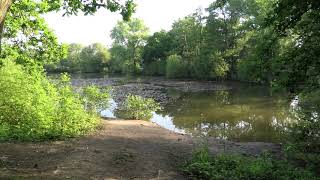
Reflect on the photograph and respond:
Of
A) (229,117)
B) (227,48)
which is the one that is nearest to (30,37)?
(229,117)

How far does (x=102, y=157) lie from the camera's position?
10.8m

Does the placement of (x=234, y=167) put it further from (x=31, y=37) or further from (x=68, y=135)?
(x=31, y=37)

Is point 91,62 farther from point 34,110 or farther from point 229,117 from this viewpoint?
point 34,110

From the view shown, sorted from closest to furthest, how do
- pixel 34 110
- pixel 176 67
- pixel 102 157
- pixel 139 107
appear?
pixel 102 157, pixel 34 110, pixel 139 107, pixel 176 67

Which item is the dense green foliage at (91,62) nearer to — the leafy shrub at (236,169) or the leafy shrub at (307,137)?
the leafy shrub at (307,137)

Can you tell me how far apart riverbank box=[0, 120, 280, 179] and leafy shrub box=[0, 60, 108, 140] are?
A: 897 millimetres

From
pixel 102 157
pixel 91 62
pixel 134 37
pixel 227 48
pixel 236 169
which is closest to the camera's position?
pixel 236 169

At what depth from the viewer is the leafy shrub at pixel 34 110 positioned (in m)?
13.5

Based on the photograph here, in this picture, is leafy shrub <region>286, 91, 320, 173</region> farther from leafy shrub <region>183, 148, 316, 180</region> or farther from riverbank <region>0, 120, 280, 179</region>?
leafy shrub <region>183, 148, 316, 180</region>

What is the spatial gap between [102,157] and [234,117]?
55.3 ft

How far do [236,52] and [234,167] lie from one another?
53662 millimetres

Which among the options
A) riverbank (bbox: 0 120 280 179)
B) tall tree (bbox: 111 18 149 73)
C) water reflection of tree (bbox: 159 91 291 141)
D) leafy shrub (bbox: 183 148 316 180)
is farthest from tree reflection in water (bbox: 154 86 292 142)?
tall tree (bbox: 111 18 149 73)

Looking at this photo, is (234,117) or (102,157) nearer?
(102,157)

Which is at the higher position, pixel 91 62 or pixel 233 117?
pixel 91 62
